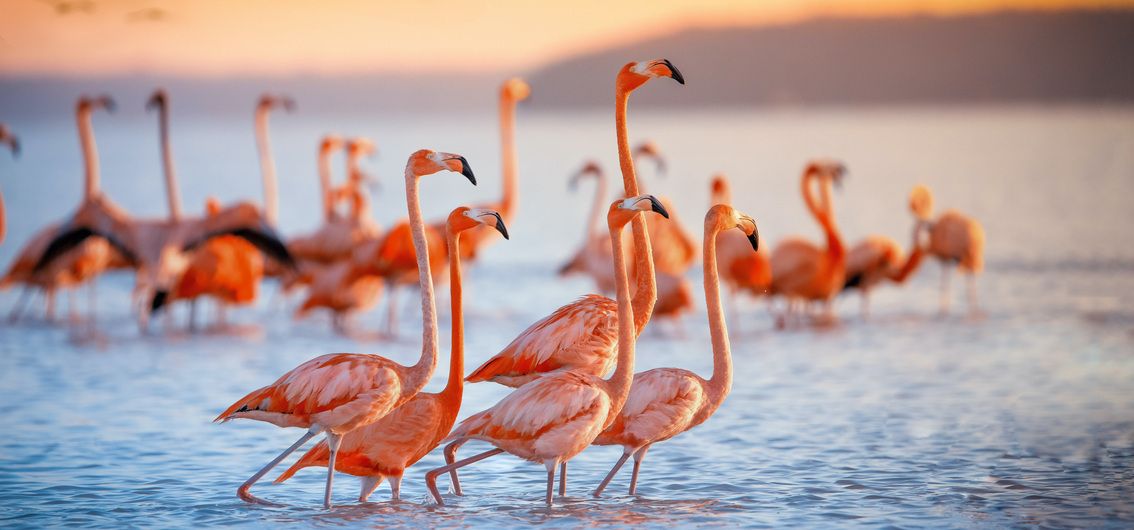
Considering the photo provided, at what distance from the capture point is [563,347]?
20.5 feet

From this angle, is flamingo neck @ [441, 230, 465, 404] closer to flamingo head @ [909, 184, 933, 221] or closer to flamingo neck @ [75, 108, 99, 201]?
flamingo neck @ [75, 108, 99, 201]

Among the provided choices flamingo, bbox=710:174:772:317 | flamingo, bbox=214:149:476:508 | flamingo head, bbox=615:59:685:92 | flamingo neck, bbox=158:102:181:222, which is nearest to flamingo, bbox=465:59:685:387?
flamingo head, bbox=615:59:685:92

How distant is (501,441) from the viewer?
5.83m

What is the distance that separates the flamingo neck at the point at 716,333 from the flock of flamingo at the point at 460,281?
1 cm

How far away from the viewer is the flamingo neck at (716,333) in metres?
6.21

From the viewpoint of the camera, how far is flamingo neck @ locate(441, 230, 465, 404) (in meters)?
6.08

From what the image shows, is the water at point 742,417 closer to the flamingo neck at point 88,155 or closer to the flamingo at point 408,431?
the flamingo at point 408,431

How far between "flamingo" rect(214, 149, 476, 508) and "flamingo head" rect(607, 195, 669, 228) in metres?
0.68

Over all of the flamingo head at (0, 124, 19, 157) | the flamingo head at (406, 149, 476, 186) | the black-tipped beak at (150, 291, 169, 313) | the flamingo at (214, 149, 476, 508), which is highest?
the flamingo head at (0, 124, 19, 157)

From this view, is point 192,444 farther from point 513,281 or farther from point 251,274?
point 513,281

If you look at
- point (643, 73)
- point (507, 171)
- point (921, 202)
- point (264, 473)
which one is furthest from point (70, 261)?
point (921, 202)

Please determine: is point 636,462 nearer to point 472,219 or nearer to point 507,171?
point 472,219

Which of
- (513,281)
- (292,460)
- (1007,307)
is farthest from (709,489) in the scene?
(513,281)

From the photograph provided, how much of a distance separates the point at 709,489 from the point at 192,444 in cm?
295
